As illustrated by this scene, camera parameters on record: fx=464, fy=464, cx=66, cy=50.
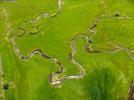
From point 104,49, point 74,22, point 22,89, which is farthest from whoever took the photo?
point 74,22

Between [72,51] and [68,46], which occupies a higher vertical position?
[68,46]

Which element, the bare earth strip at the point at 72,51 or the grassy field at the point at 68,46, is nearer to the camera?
the grassy field at the point at 68,46

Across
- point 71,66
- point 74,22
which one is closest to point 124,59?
point 71,66

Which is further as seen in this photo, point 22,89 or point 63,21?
point 63,21

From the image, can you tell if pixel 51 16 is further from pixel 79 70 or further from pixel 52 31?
pixel 79 70

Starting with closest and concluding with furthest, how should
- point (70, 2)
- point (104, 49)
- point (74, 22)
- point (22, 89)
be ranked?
point (22, 89) < point (104, 49) < point (74, 22) < point (70, 2)

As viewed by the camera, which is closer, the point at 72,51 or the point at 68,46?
the point at 72,51

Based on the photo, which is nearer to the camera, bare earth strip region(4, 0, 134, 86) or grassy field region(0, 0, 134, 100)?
grassy field region(0, 0, 134, 100)

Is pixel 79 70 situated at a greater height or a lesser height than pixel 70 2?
lesser
